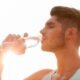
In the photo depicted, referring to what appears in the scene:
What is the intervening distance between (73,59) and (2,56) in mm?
446

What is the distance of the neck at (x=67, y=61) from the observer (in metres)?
1.39

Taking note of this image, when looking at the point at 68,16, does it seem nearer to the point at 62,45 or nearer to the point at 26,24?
the point at 62,45

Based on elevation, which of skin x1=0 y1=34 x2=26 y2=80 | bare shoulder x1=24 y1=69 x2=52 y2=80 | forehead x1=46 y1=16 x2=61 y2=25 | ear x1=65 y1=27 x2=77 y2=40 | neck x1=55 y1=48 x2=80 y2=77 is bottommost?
bare shoulder x1=24 y1=69 x2=52 y2=80

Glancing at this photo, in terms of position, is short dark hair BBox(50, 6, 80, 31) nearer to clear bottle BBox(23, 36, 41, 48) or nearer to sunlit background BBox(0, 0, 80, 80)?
clear bottle BBox(23, 36, 41, 48)

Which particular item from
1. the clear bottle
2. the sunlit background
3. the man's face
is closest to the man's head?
the man's face

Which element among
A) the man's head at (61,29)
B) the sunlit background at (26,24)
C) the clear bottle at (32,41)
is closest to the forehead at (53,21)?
the man's head at (61,29)

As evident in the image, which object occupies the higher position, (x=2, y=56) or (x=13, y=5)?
(x=13, y=5)

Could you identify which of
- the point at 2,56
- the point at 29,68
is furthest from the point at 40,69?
the point at 2,56

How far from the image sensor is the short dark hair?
1.46 m

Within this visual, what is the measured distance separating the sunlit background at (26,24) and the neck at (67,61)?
37cm

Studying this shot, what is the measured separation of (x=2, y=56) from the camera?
1.61 meters

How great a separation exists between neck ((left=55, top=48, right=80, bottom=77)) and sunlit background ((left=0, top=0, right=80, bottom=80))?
0.37m

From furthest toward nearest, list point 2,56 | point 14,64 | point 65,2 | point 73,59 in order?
point 65,2 → point 14,64 → point 2,56 → point 73,59

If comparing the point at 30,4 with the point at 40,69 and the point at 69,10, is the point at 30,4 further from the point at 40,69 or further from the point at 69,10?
the point at 69,10
